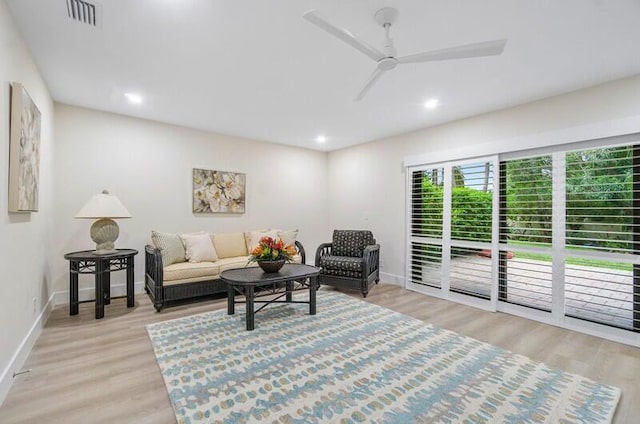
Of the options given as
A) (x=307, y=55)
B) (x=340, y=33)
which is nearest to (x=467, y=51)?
(x=340, y=33)

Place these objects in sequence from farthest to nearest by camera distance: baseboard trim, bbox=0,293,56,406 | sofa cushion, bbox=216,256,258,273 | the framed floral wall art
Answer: the framed floral wall art
sofa cushion, bbox=216,256,258,273
baseboard trim, bbox=0,293,56,406

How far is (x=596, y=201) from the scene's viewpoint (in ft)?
10.2

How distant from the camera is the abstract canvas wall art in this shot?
2113 mm

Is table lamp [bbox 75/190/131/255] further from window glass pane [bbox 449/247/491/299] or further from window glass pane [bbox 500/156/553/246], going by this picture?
window glass pane [bbox 500/156/553/246]

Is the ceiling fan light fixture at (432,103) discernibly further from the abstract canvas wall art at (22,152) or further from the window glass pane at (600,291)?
the abstract canvas wall art at (22,152)

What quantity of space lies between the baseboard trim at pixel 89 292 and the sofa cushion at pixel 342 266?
8.75 feet

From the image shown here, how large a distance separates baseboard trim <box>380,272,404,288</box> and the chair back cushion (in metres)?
0.67

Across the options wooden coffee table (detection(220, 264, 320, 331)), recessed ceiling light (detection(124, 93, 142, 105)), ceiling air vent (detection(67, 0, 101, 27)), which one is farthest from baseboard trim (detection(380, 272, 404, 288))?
Result: ceiling air vent (detection(67, 0, 101, 27))

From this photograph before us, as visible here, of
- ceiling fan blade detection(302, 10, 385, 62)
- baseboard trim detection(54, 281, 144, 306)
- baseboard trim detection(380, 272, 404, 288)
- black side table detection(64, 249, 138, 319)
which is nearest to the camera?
ceiling fan blade detection(302, 10, 385, 62)

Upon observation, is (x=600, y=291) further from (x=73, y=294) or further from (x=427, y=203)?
(x=73, y=294)

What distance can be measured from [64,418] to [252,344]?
1318 mm

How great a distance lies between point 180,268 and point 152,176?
1.56 metres

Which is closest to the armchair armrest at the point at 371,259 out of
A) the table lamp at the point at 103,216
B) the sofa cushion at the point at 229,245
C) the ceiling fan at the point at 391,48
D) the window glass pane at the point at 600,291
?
the sofa cushion at the point at 229,245

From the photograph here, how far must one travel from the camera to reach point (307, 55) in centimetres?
266
